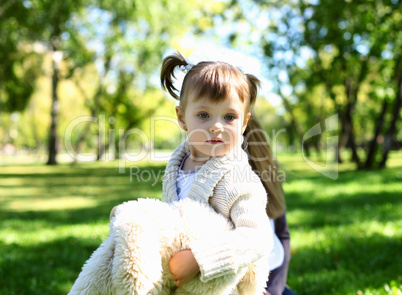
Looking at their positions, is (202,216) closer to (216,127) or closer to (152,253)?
(152,253)

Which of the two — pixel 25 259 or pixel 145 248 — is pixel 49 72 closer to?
pixel 25 259

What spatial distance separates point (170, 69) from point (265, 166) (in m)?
0.96

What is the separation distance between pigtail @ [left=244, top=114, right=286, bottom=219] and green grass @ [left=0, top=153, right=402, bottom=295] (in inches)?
40.3

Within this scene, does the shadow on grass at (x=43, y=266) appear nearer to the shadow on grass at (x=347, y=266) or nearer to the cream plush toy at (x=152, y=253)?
the shadow on grass at (x=347, y=266)

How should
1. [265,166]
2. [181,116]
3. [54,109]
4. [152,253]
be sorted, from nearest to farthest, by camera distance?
[152,253]
[181,116]
[265,166]
[54,109]

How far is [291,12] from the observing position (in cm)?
1584

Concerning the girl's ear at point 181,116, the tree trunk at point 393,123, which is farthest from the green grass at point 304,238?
the tree trunk at point 393,123

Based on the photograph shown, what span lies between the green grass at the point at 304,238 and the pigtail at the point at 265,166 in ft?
3.36

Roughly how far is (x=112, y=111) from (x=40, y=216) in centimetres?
2229

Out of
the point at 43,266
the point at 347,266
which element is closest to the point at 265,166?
the point at 347,266

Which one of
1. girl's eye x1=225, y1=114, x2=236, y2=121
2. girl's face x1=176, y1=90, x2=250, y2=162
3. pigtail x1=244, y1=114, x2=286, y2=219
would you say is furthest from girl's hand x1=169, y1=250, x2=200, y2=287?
pigtail x1=244, y1=114, x2=286, y2=219

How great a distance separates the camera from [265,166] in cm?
258

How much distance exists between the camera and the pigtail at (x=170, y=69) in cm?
202

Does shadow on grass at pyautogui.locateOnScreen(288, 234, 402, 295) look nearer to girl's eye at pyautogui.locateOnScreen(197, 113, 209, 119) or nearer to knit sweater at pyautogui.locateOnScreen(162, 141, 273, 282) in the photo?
knit sweater at pyautogui.locateOnScreen(162, 141, 273, 282)
